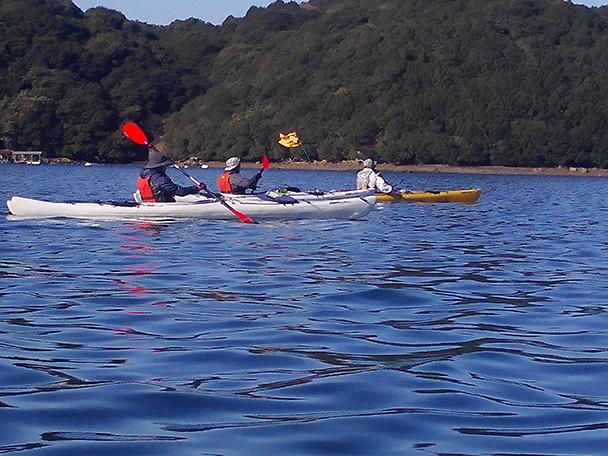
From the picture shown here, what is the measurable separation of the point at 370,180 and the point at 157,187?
736 cm

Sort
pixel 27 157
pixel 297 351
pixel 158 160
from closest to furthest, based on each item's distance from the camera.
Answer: pixel 297 351 → pixel 158 160 → pixel 27 157

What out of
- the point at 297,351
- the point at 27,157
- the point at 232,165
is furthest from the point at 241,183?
the point at 27,157

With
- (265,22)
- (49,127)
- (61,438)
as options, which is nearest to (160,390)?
(61,438)

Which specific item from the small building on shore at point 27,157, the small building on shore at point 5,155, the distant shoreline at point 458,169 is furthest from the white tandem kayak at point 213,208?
the small building on shore at point 5,155

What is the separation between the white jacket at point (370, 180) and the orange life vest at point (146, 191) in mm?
7122

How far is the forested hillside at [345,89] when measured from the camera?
97438 mm

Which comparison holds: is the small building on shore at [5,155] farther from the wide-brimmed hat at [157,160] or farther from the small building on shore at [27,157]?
the wide-brimmed hat at [157,160]

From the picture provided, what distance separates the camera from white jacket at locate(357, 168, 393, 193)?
25.0m

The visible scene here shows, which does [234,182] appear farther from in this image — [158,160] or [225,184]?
[158,160]

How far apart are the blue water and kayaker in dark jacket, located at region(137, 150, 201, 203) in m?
4.04

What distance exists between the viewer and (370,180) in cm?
2511

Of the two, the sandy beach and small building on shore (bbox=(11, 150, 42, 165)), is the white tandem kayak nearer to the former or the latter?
the sandy beach

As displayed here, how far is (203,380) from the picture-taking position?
6.64 metres

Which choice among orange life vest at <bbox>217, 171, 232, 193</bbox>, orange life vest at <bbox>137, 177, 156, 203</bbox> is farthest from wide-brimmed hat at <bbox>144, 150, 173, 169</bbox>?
orange life vest at <bbox>217, 171, 232, 193</bbox>
